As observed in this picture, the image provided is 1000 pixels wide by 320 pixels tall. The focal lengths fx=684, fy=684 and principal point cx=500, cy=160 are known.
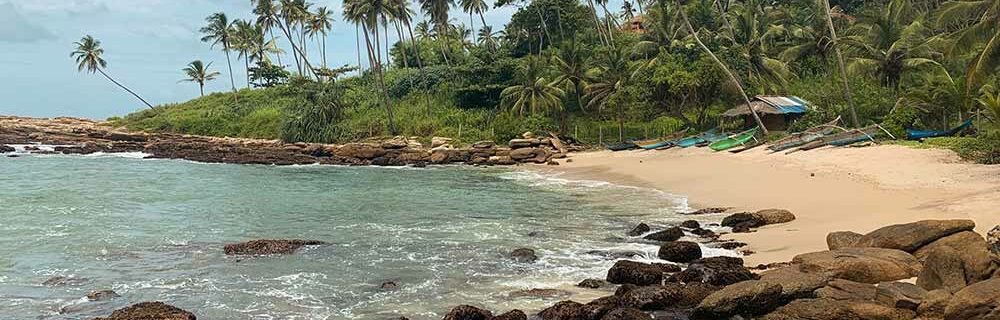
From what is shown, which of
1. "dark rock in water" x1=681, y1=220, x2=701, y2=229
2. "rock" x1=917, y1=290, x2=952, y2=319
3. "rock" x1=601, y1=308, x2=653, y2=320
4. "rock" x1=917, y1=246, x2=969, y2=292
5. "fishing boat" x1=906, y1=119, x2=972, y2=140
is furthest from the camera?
"fishing boat" x1=906, y1=119, x2=972, y2=140

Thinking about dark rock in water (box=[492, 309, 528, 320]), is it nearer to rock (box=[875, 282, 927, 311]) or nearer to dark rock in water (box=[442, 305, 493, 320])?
dark rock in water (box=[442, 305, 493, 320])

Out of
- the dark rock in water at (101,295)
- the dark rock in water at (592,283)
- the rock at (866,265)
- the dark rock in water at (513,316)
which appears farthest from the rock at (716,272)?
the dark rock in water at (101,295)

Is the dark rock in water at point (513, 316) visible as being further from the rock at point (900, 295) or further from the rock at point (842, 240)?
the rock at point (842, 240)

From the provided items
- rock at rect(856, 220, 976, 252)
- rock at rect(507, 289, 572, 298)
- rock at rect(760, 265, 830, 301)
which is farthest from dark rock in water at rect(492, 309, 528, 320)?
rock at rect(856, 220, 976, 252)

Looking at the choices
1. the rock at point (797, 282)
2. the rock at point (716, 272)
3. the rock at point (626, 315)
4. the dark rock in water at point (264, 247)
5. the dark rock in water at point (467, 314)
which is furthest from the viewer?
the dark rock in water at point (264, 247)

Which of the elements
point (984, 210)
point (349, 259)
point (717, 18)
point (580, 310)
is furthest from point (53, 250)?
point (717, 18)

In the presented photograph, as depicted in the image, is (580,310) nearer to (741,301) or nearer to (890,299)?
(741,301)

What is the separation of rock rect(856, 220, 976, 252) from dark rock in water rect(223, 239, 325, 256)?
11092 millimetres

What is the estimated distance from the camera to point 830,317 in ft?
25.7

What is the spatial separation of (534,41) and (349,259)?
172 ft

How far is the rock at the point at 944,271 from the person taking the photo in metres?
8.34

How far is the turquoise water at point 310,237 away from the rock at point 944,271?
16.2 ft

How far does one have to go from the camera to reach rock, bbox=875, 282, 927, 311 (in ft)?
25.9

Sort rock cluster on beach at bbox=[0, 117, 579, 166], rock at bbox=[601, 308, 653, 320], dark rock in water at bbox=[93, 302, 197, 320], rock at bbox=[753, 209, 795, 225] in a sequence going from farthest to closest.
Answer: rock cluster on beach at bbox=[0, 117, 579, 166], rock at bbox=[753, 209, 795, 225], dark rock in water at bbox=[93, 302, 197, 320], rock at bbox=[601, 308, 653, 320]
